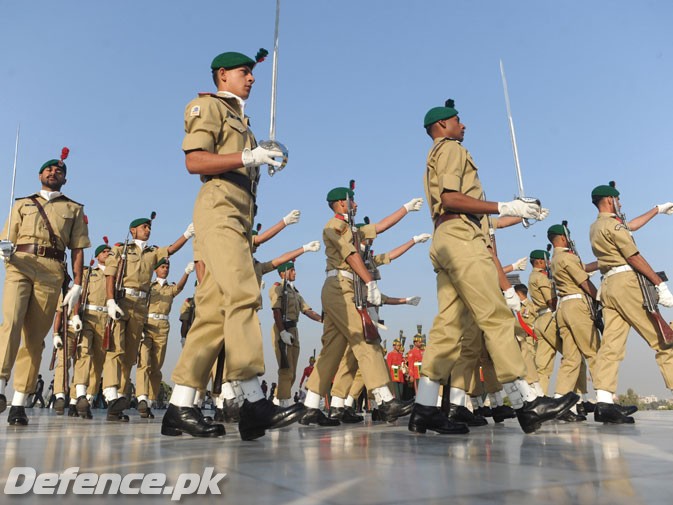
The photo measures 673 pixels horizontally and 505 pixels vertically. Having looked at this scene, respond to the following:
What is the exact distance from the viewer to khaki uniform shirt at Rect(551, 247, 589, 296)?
24.2ft

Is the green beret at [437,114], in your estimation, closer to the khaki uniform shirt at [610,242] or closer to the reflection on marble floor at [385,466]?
the khaki uniform shirt at [610,242]

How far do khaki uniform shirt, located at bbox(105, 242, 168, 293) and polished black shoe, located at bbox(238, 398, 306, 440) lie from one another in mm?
4873

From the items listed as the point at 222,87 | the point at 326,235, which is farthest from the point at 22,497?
the point at 326,235

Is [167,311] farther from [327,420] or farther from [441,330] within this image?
[441,330]

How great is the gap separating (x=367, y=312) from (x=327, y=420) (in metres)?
1.17

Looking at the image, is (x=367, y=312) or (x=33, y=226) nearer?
(x=33, y=226)

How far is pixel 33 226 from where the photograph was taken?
18.6 feet

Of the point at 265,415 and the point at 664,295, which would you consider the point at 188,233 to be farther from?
the point at 664,295

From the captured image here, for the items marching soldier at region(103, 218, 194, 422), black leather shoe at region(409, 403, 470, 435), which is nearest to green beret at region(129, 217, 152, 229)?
marching soldier at region(103, 218, 194, 422)

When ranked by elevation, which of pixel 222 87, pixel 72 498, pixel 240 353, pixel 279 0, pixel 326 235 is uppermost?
pixel 279 0

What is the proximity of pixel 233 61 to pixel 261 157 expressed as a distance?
1062mm

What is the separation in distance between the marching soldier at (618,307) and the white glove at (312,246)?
4.01m

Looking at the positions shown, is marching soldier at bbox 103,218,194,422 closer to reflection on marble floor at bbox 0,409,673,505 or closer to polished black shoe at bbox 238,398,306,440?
reflection on marble floor at bbox 0,409,673,505

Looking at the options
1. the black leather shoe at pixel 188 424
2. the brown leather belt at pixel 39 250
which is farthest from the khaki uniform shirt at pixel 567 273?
the brown leather belt at pixel 39 250
